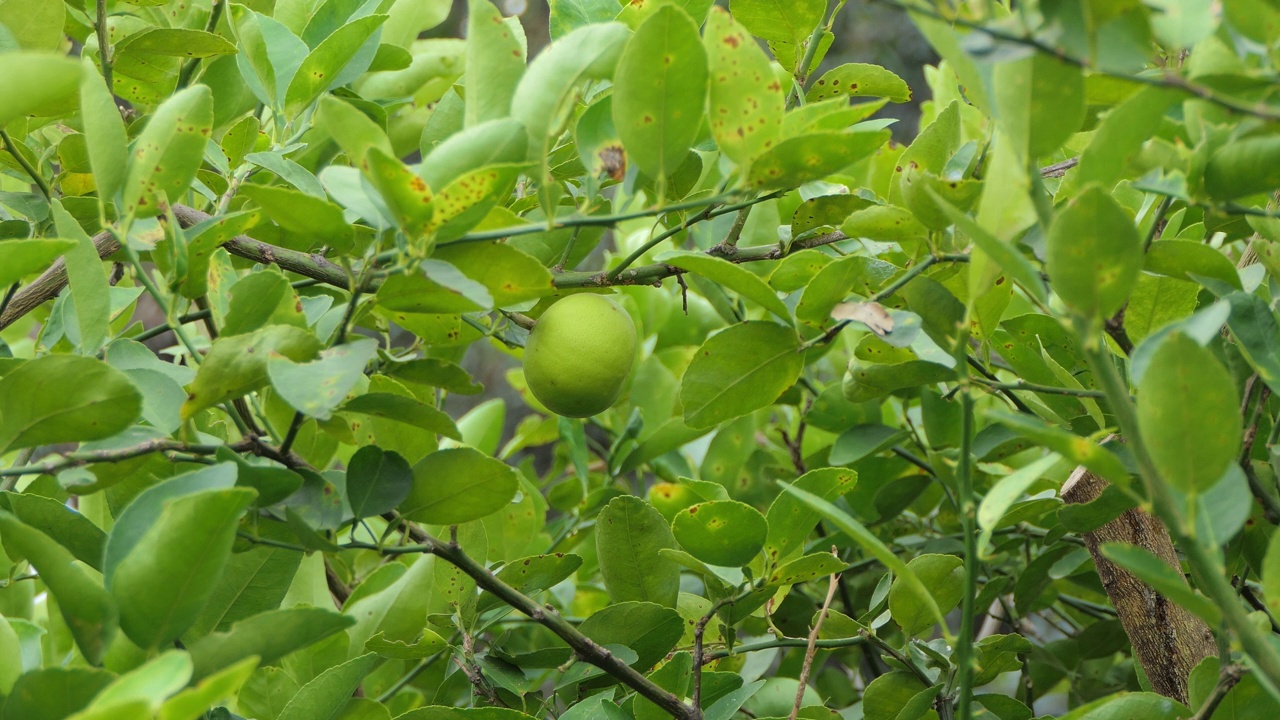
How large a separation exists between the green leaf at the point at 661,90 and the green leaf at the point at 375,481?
20 centimetres

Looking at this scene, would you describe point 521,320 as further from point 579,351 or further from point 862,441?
point 862,441

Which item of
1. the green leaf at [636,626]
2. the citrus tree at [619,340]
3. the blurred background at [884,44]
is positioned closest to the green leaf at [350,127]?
the citrus tree at [619,340]

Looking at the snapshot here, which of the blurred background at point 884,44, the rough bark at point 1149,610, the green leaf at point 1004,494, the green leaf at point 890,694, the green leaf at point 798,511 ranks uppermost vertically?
the green leaf at point 1004,494

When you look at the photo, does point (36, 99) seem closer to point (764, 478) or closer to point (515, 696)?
point (515, 696)

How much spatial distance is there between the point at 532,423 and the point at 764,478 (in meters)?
0.31

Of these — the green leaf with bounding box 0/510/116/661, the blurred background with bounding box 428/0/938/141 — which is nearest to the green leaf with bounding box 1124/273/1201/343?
the green leaf with bounding box 0/510/116/661

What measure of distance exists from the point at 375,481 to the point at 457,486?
43mm

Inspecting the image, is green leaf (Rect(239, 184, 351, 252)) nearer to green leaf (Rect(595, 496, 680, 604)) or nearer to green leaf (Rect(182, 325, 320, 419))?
green leaf (Rect(182, 325, 320, 419))

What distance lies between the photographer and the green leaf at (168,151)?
19.5 inches

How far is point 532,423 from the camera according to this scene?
1.20 meters

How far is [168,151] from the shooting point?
1.66 feet

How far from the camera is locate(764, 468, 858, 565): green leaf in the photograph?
0.60 meters

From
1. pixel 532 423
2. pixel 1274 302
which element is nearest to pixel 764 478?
pixel 532 423

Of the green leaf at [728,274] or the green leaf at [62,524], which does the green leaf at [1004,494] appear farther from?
the green leaf at [62,524]
